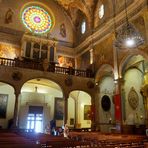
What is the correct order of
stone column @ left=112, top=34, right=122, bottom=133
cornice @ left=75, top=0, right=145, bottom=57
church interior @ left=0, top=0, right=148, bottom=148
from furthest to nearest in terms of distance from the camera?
church interior @ left=0, top=0, right=148, bottom=148
stone column @ left=112, top=34, right=122, bottom=133
cornice @ left=75, top=0, right=145, bottom=57

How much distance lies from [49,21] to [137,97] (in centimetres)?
1329

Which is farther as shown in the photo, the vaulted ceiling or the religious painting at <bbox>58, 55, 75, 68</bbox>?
the religious painting at <bbox>58, 55, 75, 68</bbox>

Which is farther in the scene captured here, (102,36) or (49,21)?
(49,21)

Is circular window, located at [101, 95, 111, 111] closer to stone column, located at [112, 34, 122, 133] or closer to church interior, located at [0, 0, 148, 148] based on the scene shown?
church interior, located at [0, 0, 148, 148]

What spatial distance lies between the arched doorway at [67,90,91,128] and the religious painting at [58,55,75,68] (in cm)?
338

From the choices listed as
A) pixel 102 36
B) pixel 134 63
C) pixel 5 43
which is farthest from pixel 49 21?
pixel 134 63

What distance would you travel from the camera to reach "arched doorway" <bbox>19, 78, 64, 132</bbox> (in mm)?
20625

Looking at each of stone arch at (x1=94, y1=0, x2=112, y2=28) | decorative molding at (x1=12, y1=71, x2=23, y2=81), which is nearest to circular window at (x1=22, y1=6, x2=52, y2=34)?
stone arch at (x1=94, y1=0, x2=112, y2=28)

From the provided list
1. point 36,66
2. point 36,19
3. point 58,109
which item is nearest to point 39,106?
point 58,109

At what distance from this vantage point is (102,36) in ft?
63.7

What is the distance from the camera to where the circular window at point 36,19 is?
22516 mm

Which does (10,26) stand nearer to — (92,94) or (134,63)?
(92,94)

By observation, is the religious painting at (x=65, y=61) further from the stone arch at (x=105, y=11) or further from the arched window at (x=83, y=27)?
the stone arch at (x=105, y=11)

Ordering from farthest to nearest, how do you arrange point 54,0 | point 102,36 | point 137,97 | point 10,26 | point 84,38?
1. point 54,0
2. point 84,38
3. point 10,26
4. point 102,36
5. point 137,97
